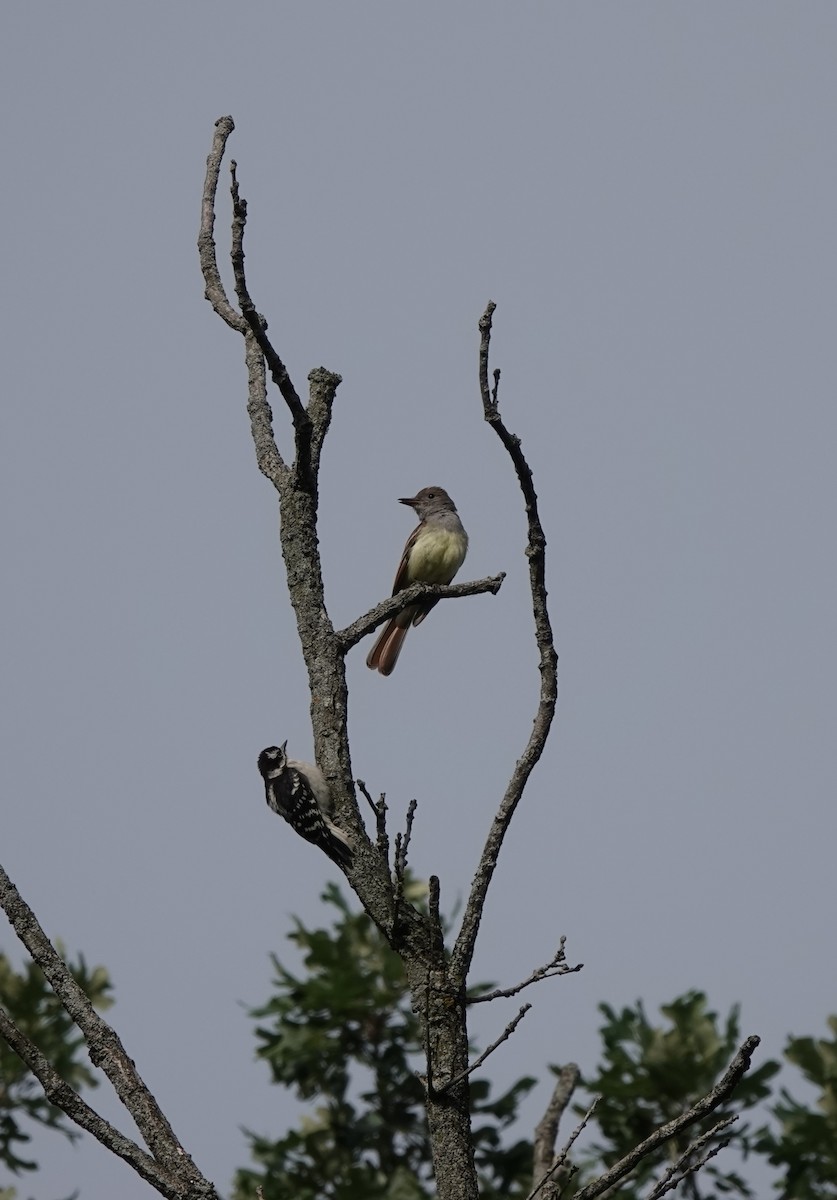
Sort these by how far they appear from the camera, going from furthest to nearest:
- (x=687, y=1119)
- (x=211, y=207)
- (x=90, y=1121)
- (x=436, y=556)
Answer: (x=436, y=556) → (x=211, y=207) → (x=90, y=1121) → (x=687, y=1119)

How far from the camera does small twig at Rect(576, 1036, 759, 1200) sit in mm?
3264

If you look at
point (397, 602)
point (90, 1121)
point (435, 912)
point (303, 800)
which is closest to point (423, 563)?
point (303, 800)

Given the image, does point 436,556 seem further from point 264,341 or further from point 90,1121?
point 90,1121

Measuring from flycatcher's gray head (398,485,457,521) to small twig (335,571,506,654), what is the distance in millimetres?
5208

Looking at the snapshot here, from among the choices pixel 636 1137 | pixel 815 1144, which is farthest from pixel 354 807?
pixel 815 1144

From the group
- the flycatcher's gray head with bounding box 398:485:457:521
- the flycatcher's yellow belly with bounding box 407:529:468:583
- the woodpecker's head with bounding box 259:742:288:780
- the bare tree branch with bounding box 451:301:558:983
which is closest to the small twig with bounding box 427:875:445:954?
the bare tree branch with bounding box 451:301:558:983

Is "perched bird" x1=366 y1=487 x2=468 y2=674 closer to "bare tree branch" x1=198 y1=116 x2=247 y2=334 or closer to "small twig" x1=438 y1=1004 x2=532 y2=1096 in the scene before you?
"bare tree branch" x1=198 y1=116 x2=247 y2=334

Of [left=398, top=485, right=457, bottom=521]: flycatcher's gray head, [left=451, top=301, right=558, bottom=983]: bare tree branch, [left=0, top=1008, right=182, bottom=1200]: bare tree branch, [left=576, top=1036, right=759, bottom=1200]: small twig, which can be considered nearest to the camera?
[left=576, top=1036, right=759, bottom=1200]: small twig

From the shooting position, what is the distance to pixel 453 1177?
3.84 meters

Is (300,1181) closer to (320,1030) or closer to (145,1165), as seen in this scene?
(320,1030)

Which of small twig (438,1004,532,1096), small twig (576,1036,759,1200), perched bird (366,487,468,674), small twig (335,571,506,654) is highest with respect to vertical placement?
perched bird (366,487,468,674)

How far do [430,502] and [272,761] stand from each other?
3.33m

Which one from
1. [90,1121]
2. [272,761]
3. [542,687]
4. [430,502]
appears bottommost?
[90,1121]

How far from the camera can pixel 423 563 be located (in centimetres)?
1043
